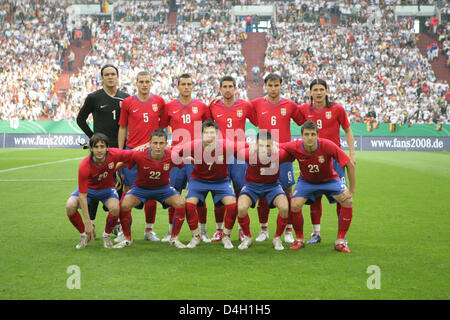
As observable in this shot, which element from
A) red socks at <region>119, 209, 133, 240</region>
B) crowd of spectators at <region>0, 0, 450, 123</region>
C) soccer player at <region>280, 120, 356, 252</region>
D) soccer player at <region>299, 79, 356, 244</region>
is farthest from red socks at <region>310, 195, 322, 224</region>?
crowd of spectators at <region>0, 0, 450, 123</region>

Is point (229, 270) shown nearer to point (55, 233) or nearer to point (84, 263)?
point (84, 263)

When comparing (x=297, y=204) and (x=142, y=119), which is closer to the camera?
(x=297, y=204)

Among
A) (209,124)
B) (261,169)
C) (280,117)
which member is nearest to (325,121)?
(280,117)

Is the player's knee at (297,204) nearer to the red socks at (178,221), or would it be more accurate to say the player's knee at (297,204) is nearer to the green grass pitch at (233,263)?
the green grass pitch at (233,263)

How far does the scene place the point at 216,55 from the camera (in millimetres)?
35156

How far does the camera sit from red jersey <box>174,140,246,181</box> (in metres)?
6.50

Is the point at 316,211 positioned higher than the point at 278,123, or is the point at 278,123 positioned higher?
the point at 278,123

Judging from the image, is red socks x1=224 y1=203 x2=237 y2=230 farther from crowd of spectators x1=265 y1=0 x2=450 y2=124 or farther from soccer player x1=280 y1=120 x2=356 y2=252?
crowd of spectators x1=265 y1=0 x2=450 y2=124

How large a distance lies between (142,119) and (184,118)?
558 mm

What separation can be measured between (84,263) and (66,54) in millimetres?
33448

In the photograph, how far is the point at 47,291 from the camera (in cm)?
432

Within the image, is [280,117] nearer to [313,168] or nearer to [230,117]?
[230,117]

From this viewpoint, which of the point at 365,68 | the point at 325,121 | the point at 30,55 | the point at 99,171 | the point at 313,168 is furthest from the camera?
the point at 30,55
